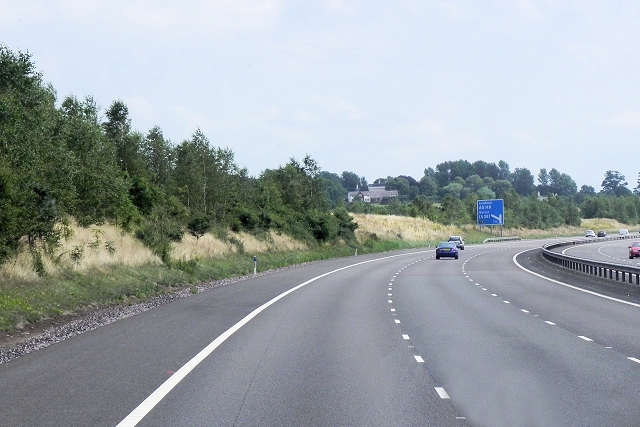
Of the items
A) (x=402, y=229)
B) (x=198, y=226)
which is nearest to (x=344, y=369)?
(x=198, y=226)

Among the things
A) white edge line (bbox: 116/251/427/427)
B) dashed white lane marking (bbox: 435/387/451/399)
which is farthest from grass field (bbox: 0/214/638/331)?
dashed white lane marking (bbox: 435/387/451/399)

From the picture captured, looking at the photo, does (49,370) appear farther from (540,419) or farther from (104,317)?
(104,317)

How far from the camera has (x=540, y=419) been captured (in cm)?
838

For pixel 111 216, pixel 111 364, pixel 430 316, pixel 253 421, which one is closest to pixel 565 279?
pixel 430 316

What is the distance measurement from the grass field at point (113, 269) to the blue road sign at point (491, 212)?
42.0 meters

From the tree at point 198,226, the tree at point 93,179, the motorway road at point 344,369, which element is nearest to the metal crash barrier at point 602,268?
the motorway road at point 344,369

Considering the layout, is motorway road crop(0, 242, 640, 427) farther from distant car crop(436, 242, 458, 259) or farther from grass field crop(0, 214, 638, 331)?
distant car crop(436, 242, 458, 259)

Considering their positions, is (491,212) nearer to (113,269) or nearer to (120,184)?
(120,184)

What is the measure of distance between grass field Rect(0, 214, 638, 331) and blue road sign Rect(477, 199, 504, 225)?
138 ft

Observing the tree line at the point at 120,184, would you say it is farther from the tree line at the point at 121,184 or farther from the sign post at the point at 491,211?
the sign post at the point at 491,211

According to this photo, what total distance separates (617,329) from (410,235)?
298ft

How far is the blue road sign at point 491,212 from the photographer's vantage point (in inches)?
4087

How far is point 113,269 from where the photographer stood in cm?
2906

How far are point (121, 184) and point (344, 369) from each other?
27833 millimetres
